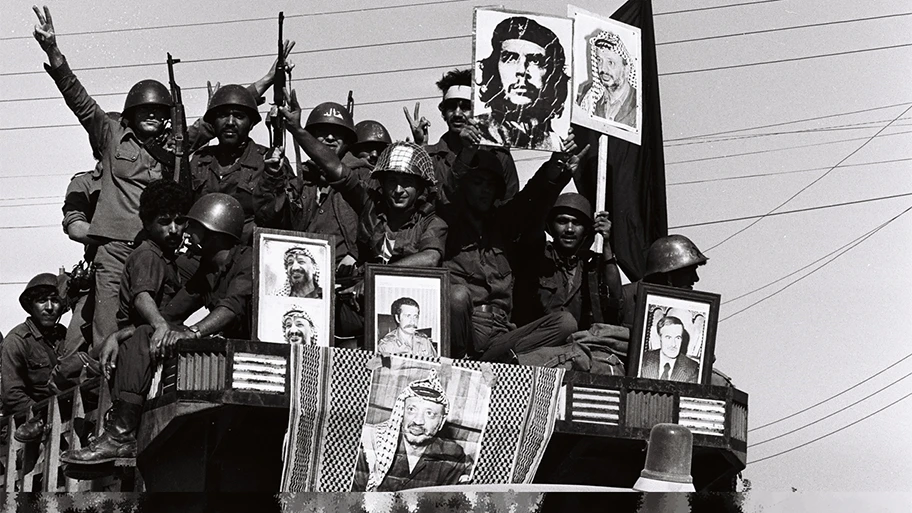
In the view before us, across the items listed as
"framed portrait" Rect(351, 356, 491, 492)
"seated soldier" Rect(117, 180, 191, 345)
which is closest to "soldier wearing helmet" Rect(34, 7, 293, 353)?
"seated soldier" Rect(117, 180, 191, 345)

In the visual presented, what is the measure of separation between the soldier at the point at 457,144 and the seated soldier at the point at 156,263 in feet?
6.82

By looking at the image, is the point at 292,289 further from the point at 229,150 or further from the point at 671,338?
the point at 229,150

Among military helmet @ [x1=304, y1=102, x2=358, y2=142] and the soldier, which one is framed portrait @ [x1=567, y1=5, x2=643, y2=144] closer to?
the soldier

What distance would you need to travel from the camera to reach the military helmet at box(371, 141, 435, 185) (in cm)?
1160

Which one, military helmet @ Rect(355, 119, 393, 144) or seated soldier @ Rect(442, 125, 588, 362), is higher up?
military helmet @ Rect(355, 119, 393, 144)

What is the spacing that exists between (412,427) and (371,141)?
534 centimetres

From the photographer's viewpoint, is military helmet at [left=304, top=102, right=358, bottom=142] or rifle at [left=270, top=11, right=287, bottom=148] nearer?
rifle at [left=270, top=11, right=287, bottom=148]

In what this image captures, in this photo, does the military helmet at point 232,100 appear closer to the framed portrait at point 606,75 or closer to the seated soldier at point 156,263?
the seated soldier at point 156,263

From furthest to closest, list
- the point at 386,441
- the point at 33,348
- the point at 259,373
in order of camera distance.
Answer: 1. the point at 33,348
2. the point at 386,441
3. the point at 259,373

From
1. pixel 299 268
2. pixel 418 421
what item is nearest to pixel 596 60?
pixel 299 268

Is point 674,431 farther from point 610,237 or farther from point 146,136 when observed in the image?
point 146,136

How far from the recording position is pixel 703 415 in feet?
37.1

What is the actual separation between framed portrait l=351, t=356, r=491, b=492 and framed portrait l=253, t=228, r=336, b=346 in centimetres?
59

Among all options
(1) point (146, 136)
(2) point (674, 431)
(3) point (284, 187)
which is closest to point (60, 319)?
(1) point (146, 136)
